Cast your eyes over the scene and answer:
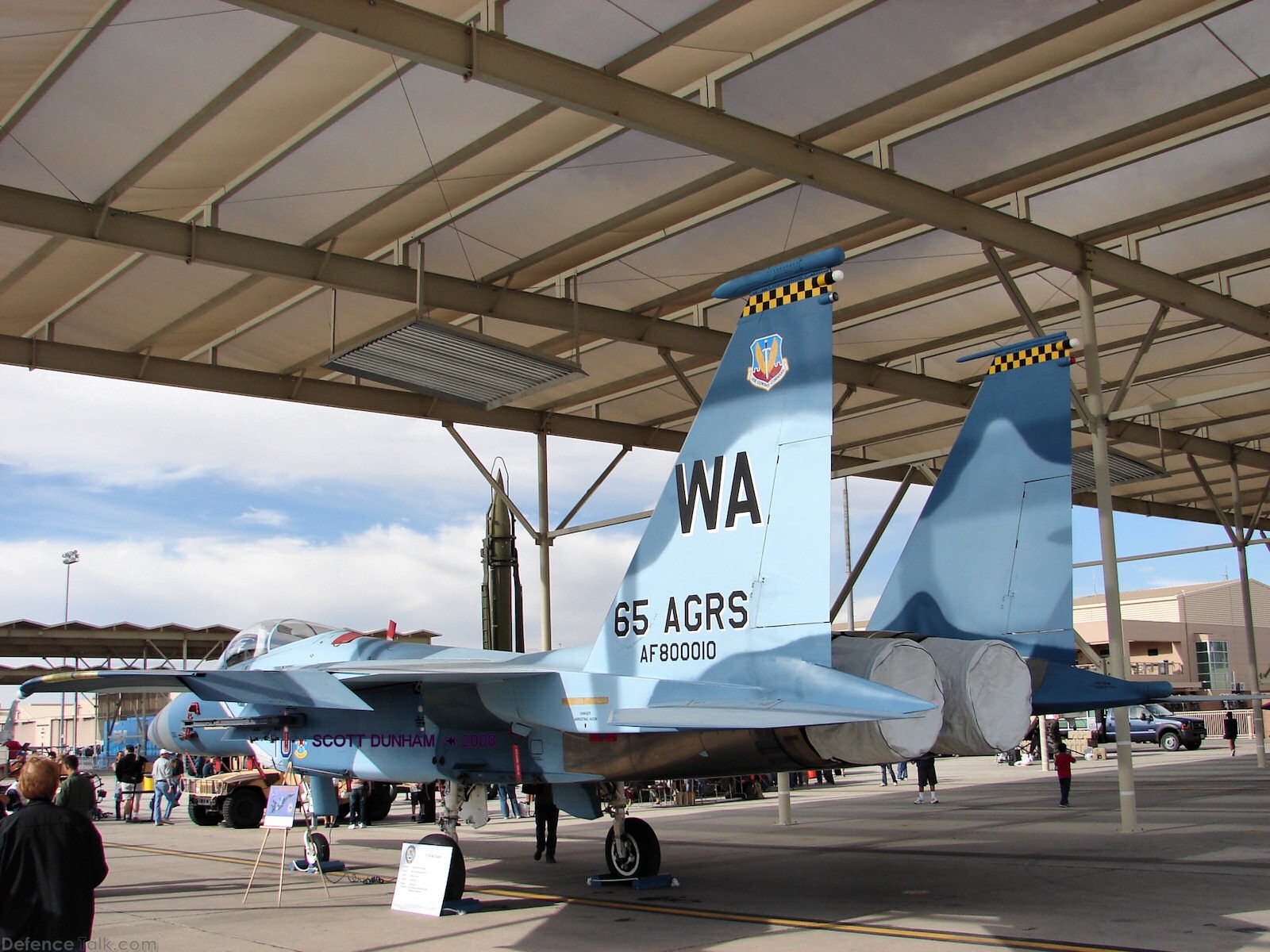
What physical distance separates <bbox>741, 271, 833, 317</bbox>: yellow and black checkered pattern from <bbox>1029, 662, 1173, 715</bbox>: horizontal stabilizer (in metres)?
4.42

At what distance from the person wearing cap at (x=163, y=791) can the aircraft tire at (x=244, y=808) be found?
274 cm

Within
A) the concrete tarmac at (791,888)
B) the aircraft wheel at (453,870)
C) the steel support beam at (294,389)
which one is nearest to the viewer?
the concrete tarmac at (791,888)

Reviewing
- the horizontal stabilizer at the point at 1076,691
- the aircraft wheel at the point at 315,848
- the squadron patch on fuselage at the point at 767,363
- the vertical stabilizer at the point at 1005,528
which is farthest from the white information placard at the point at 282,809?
the horizontal stabilizer at the point at 1076,691

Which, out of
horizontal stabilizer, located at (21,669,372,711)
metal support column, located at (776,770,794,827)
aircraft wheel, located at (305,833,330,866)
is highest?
horizontal stabilizer, located at (21,669,372,711)

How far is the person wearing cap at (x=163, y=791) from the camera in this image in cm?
2228

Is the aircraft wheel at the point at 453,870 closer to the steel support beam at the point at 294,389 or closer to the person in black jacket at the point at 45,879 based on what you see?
the person in black jacket at the point at 45,879

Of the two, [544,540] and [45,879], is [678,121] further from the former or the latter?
[544,540]

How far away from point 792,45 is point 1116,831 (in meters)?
10.7

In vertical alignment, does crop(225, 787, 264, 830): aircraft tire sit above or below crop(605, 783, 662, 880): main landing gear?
below

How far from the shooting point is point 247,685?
9508 mm

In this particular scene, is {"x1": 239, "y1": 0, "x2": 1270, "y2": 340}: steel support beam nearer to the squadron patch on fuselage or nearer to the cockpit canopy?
the squadron patch on fuselage

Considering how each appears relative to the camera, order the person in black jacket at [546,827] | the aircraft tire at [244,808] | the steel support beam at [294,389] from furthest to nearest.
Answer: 1. the aircraft tire at [244,808]
2. the steel support beam at [294,389]
3. the person in black jacket at [546,827]

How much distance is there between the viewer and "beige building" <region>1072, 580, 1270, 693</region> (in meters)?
65.4

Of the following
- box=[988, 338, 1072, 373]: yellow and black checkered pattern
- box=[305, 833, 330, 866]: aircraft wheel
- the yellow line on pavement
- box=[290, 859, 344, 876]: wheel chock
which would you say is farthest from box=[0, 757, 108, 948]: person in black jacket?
box=[988, 338, 1072, 373]: yellow and black checkered pattern
